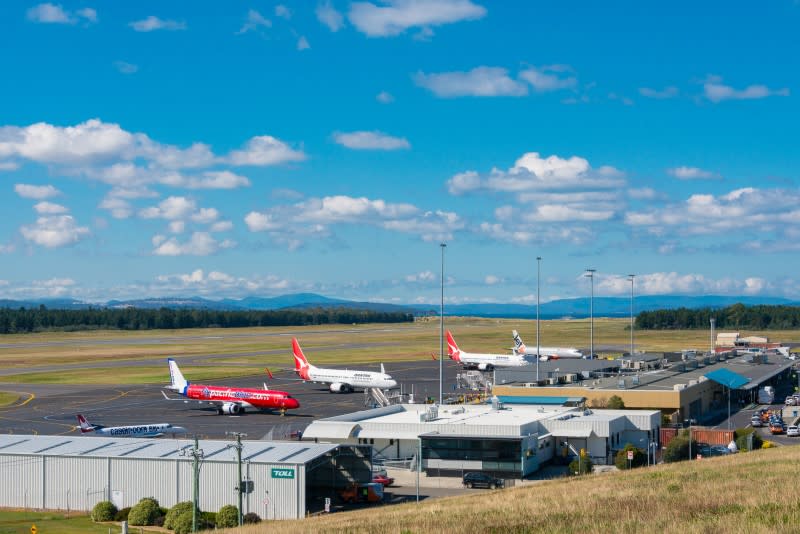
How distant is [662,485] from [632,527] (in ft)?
53.9

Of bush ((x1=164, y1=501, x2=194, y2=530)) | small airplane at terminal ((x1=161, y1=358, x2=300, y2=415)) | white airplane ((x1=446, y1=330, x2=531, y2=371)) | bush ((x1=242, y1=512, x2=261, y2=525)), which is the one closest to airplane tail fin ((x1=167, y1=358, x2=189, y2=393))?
small airplane at terminal ((x1=161, y1=358, x2=300, y2=415))

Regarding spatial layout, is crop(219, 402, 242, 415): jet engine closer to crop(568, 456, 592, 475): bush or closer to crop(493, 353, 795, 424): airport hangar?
crop(493, 353, 795, 424): airport hangar

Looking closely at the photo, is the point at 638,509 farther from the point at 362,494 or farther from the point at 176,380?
the point at 176,380

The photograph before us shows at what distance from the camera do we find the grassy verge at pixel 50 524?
53125mm

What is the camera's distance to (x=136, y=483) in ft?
201

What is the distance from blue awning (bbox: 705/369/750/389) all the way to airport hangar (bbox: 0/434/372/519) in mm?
60645

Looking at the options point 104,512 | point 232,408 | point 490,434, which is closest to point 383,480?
point 490,434

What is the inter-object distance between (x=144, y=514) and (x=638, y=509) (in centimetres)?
3310

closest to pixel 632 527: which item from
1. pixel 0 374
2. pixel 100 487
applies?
pixel 100 487

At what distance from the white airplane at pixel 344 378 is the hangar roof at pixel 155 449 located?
59.1 meters

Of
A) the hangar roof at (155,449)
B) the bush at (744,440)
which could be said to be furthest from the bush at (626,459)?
the hangar roof at (155,449)

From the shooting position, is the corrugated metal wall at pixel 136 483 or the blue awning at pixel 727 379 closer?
the corrugated metal wall at pixel 136 483

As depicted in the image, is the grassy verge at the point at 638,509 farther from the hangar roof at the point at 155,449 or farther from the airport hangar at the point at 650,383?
the airport hangar at the point at 650,383

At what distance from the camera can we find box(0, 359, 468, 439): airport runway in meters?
94.8
